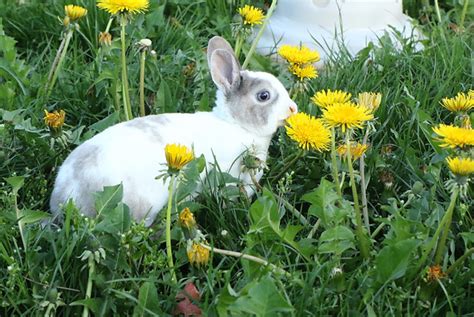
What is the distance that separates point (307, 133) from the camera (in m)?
2.49

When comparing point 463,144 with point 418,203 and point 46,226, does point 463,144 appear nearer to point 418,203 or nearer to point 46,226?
point 418,203

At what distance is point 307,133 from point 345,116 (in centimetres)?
29

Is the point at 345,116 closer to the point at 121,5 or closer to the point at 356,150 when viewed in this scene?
the point at 356,150

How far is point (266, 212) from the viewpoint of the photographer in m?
2.34

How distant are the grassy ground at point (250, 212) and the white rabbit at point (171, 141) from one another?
10 centimetres

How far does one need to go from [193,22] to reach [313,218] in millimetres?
1613

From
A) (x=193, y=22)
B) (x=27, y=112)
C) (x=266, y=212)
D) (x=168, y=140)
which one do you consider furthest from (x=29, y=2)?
(x=266, y=212)

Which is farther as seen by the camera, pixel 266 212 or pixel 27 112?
pixel 27 112

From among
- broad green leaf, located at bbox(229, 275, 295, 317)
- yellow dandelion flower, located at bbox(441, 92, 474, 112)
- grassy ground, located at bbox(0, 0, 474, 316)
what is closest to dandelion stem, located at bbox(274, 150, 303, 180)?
grassy ground, located at bbox(0, 0, 474, 316)

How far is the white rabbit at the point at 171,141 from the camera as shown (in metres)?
2.50

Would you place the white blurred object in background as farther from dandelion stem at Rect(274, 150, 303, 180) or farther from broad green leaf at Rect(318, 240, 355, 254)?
broad green leaf at Rect(318, 240, 355, 254)

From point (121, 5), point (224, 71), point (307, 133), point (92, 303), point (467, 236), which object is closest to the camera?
point (92, 303)

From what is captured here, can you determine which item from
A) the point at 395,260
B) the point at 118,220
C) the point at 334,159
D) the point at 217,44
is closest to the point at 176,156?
the point at 118,220

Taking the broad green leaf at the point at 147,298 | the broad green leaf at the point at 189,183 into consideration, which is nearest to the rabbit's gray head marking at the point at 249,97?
the broad green leaf at the point at 189,183
